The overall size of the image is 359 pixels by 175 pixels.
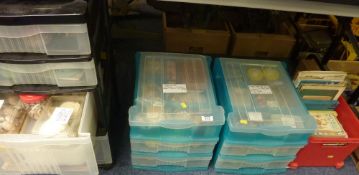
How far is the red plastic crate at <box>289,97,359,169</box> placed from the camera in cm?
119

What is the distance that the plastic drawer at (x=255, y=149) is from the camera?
110 cm

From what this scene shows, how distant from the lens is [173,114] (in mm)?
1045

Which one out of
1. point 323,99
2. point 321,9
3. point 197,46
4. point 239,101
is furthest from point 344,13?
point 197,46

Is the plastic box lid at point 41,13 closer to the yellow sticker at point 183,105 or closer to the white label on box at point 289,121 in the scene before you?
the yellow sticker at point 183,105

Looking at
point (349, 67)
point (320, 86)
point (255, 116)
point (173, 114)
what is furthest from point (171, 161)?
point (349, 67)

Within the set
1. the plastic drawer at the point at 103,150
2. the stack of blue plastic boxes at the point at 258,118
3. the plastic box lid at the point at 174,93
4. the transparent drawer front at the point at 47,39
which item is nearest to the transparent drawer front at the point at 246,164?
the stack of blue plastic boxes at the point at 258,118

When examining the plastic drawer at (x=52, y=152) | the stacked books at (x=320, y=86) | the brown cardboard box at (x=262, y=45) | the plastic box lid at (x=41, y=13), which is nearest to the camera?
the plastic box lid at (x=41, y=13)

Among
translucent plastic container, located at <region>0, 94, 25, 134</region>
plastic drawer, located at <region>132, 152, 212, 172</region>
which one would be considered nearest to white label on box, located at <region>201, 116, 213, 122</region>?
plastic drawer, located at <region>132, 152, 212, 172</region>

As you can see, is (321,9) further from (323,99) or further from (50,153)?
(50,153)

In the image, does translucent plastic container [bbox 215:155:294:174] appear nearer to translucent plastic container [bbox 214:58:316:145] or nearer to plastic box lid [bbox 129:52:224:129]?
translucent plastic container [bbox 214:58:316:145]

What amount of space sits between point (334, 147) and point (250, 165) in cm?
36

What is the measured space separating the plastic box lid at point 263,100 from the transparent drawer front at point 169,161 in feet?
0.84

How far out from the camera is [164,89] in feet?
3.74

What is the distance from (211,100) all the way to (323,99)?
58cm
